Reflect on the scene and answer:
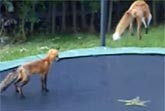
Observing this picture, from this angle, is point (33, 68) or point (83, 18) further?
point (83, 18)

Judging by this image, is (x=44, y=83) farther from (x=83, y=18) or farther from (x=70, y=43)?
(x=83, y=18)

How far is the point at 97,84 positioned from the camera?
3.24m

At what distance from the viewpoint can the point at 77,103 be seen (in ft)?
9.26

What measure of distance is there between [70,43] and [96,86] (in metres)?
2.38

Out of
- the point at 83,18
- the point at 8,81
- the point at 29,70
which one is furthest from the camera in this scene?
the point at 83,18

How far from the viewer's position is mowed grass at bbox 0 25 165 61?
5.11 m

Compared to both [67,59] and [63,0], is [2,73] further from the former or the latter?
[63,0]

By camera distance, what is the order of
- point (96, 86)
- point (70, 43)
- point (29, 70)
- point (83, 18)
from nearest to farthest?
1. point (29, 70)
2. point (96, 86)
3. point (70, 43)
4. point (83, 18)

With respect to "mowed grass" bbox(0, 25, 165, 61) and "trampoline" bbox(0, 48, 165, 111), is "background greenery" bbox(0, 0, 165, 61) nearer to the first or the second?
"mowed grass" bbox(0, 25, 165, 61)

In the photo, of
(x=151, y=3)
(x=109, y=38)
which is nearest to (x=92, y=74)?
(x=109, y=38)

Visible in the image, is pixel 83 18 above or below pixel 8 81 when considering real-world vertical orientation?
above

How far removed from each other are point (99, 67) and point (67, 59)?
1.14ft

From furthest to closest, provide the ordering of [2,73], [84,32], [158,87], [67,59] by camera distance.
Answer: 1. [84,32]
2. [67,59]
3. [2,73]
4. [158,87]

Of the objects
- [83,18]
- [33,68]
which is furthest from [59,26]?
[33,68]
